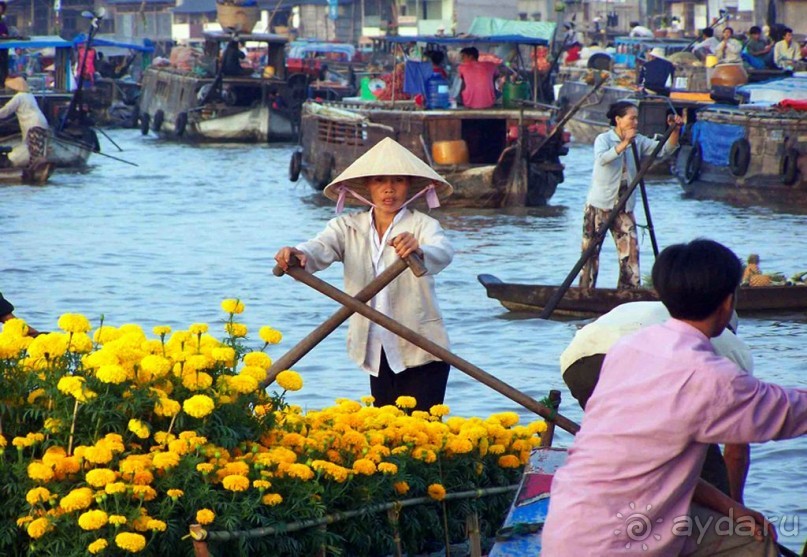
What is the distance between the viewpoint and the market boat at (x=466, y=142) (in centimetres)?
1602

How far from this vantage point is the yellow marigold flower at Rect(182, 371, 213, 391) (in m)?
3.53

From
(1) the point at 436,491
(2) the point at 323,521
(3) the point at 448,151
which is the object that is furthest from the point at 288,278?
(2) the point at 323,521

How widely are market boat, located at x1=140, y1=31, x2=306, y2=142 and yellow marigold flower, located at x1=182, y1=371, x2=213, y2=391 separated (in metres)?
23.1

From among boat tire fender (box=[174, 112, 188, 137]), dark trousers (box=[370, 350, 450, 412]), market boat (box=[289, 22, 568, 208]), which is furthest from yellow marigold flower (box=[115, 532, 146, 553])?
boat tire fender (box=[174, 112, 188, 137])

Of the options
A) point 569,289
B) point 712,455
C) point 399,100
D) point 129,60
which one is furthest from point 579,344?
point 129,60

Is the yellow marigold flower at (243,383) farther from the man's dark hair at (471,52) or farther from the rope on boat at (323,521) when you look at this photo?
the man's dark hair at (471,52)

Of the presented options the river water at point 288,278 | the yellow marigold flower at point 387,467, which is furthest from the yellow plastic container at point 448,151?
the yellow marigold flower at point 387,467

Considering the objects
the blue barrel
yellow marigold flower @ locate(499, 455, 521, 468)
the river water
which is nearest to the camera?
yellow marigold flower @ locate(499, 455, 521, 468)

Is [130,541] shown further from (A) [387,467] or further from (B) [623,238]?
(B) [623,238]

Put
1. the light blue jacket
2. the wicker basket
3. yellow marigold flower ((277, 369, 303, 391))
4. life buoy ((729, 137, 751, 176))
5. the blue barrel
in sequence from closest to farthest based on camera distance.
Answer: yellow marigold flower ((277, 369, 303, 391)) → the light blue jacket → life buoy ((729, 137, 751, 176)) → the blue barrel → the wicker basket

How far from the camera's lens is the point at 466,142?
17047 mm

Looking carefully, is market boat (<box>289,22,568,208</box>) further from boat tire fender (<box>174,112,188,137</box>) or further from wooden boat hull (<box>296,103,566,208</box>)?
boat tire fender (<box>174,112,188,137</box>)

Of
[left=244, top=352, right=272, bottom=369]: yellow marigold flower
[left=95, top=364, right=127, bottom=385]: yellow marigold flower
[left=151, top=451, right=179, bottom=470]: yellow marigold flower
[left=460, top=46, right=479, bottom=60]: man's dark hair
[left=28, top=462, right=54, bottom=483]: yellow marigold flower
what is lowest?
[left=28, top=462, right=54, bottom=483]: yellow marigold flower

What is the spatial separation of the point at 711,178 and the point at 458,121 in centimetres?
351
